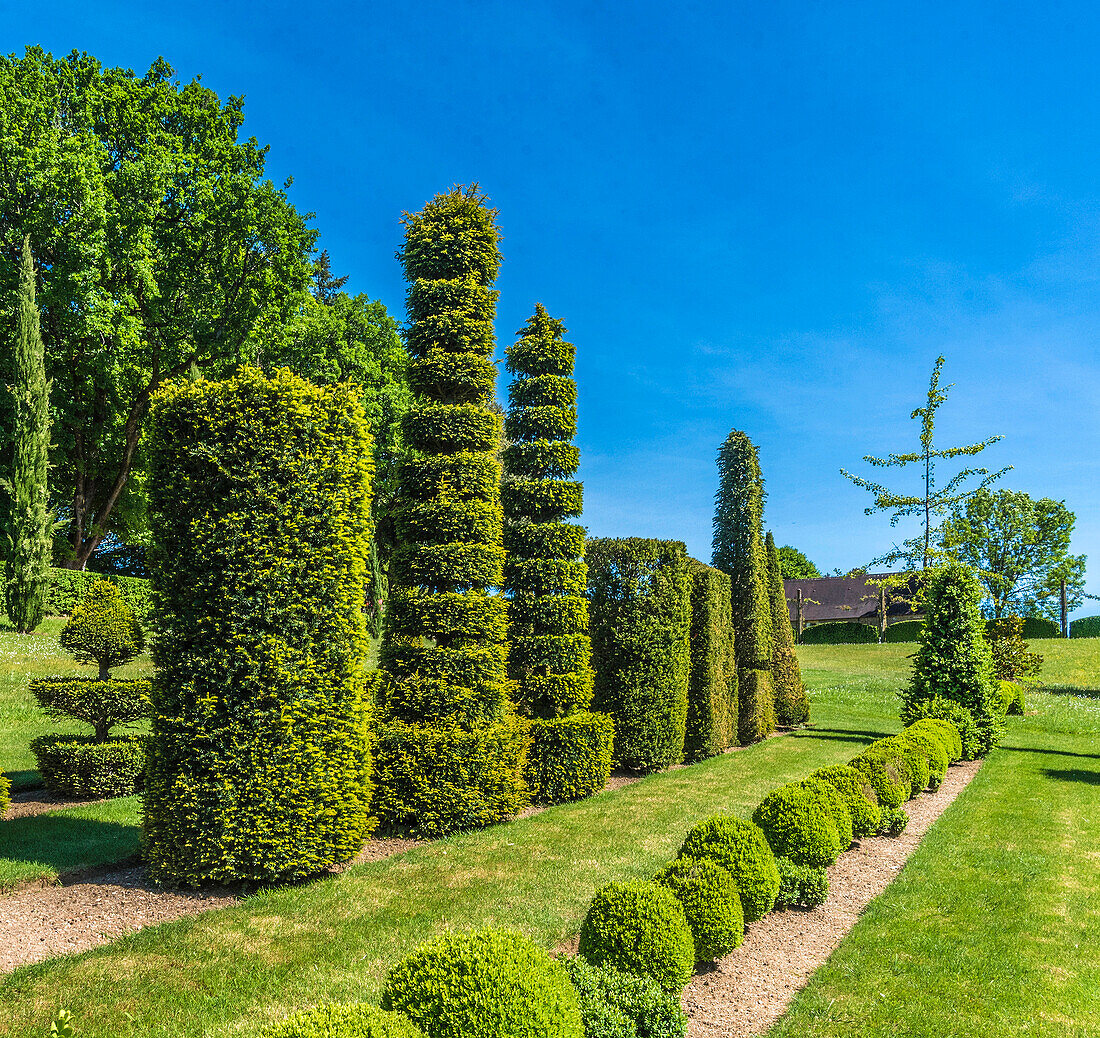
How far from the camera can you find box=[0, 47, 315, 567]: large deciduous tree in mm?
22734

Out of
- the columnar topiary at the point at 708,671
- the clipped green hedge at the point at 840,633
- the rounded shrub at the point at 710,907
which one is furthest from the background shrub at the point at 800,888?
the clipped green hedge at the point at 840,633

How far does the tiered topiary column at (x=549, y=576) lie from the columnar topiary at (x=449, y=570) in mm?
1199

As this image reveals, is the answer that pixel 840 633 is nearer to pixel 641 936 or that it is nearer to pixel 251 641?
pixel 641 936

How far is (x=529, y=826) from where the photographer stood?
9.73m

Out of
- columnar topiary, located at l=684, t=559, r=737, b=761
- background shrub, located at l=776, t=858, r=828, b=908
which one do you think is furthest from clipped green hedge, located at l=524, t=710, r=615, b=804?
columnar topiary, located at l=684, t=559, r=737, b=761

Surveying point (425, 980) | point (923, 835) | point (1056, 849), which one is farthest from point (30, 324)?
point (1056, 849)

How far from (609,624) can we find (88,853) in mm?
9162

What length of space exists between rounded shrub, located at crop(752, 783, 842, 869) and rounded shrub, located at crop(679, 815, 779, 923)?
40.4 inches

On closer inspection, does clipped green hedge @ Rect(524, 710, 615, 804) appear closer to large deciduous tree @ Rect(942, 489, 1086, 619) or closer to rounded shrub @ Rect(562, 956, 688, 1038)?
rounded shrub @ Rect(562, 956, 688, 1038)

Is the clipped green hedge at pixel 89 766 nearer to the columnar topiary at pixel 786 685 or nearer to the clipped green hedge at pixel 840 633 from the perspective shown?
the columnar topiary at pixel 786 685

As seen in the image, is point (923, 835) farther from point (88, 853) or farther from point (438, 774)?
point (88, 853)

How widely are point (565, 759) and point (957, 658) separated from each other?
11.9m

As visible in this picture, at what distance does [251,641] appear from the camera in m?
6.94

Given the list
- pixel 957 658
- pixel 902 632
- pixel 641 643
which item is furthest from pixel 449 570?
pixel 902 632
